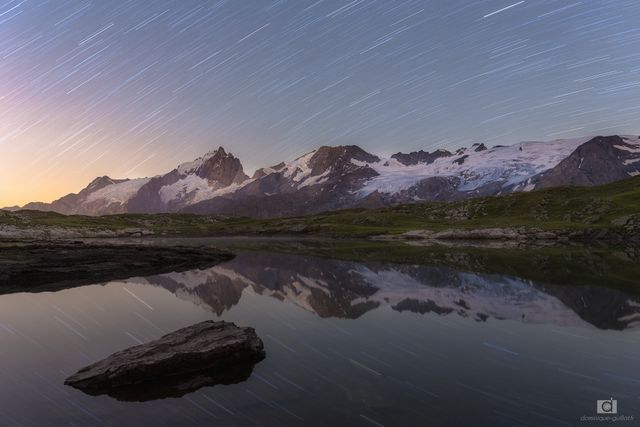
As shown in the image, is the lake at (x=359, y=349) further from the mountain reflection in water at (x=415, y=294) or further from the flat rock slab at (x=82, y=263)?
the flat rock slab at (x=82, y=263)

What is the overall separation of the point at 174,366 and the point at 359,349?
8.79m

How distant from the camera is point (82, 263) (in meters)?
55.8

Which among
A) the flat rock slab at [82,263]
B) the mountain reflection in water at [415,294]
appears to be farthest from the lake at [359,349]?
the flat rock slab at [82,263]

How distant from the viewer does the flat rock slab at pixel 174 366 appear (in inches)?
645

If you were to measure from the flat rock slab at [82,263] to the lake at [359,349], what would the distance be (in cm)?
798
